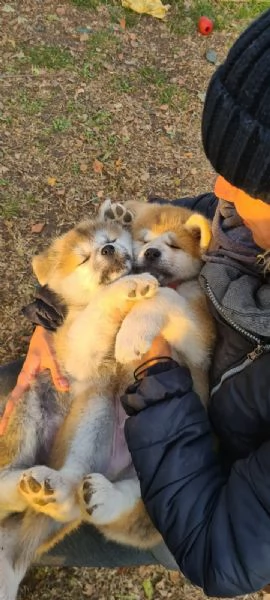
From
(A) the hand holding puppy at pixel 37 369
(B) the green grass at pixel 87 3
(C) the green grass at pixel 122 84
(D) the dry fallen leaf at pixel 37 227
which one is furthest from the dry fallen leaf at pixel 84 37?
(A) the hand holding puppy at pixel 37 369

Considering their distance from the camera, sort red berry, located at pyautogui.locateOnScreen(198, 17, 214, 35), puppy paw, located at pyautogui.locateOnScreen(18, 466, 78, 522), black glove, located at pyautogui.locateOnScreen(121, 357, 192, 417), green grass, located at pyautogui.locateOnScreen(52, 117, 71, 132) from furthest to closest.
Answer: red berry, located at pyautogui.locateOnScreen(198, 17, 214, 35) < green grass, located at pyautogui.locateOnScreen(52, 117, 71, 132) < puppy paw, located at pyautogui.locateOnScreen(18, 466, 78, 522) < black glove, located at pyautogui.locateOnScreen(121, 357, 192, 417)

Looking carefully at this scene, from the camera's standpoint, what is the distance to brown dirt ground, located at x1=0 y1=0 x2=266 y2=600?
476cm

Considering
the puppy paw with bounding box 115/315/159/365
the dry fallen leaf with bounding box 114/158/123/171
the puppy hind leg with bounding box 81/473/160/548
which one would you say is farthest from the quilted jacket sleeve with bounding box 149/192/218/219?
the puppy hind leg with bounding box 81/473/160/548

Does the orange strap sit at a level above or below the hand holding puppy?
above

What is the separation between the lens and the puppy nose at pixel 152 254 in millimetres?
3270

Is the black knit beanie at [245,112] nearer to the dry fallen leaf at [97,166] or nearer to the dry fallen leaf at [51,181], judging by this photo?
the dry fallen leaf at [51,181]

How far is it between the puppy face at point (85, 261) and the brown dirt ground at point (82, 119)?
92cm

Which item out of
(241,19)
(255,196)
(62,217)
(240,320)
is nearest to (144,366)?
(240,320)

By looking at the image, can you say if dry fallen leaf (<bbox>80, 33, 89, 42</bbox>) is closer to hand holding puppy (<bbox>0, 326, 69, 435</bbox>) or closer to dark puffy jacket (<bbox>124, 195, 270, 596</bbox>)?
hand holding puppy (<bbox>0, 326, 69, 435</bbox>)

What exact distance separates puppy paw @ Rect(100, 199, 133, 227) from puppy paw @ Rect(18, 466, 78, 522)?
1612 mm

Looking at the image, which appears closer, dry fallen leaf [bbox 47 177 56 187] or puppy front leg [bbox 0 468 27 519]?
puppy front leg [bbox 0 468 27 519]

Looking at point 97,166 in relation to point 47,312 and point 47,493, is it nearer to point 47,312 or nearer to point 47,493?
point 47,312

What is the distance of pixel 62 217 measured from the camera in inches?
191

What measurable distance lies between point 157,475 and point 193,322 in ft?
2.98
